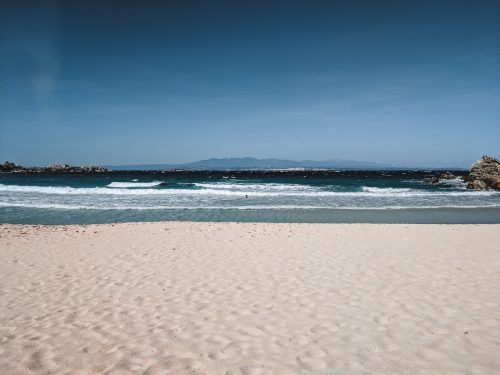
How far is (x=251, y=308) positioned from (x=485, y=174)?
40.8 meters

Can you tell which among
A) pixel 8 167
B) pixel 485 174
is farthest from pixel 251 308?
pixel 8 167

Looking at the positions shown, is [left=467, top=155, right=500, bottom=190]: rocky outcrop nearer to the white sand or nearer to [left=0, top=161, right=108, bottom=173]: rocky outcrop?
the white sand

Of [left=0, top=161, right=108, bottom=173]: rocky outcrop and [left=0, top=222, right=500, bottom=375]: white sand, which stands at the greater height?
[left=0, top=161, right=108, bottom=173]: rocky outcrop

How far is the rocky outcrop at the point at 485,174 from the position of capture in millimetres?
Answer: 33975

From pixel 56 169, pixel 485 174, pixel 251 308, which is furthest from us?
pixel 56 169

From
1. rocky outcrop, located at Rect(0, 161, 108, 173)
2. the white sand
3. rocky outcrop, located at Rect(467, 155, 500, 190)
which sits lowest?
the white sand

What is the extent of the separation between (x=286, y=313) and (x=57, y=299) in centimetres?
418

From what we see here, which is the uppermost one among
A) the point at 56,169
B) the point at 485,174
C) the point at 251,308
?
the point at 56,169

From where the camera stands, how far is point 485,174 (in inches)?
1433

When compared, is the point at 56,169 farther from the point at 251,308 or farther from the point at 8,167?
the point at 251,308

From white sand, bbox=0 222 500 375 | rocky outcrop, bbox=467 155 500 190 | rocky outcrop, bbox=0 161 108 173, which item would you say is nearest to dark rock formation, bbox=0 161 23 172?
rocky outcrop, bbox=0 161 108 173

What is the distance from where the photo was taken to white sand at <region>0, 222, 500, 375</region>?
3982mm

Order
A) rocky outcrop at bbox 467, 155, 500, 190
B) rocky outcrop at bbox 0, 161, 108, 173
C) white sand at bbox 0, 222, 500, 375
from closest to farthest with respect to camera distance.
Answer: white sand at bbox 0, 222, 500, 375 < rocky outcrop at bbox 467, 155, 500, 190 < rocky outcrop at bbox 0, 161, 108, 173

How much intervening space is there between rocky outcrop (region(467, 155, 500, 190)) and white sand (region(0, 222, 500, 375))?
28.7 metres
